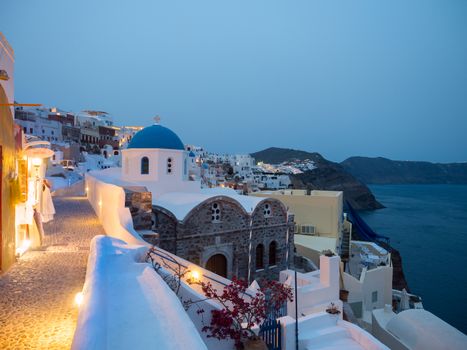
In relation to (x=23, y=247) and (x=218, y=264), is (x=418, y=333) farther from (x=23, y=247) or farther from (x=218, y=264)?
Result: (x=23, y=247)

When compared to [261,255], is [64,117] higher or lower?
higher

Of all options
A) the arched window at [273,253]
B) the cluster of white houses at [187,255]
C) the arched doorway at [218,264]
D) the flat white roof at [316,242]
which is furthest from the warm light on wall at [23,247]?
the flat white roof at [316,242]

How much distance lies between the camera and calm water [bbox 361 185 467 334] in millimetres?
20219

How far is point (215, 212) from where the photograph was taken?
11.3m

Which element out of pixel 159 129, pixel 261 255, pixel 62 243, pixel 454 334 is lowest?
pixel 454 334

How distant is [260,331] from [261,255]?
26.2 ft

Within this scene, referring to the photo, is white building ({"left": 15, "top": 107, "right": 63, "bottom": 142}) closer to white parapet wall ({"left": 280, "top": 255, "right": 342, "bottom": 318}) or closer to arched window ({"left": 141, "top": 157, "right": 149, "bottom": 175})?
arched window ({"left": 141, "top": 157, "right": 149, "bottom": 175})

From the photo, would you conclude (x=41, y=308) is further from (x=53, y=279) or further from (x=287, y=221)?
(x=287, y=221)

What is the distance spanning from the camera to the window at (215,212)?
11242mm

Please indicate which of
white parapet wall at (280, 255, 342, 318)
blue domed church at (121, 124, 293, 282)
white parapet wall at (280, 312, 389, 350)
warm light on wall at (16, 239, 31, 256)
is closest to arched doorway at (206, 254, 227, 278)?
blue domed church at (121, 124, 293, 282)

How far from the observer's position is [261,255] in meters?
12.6

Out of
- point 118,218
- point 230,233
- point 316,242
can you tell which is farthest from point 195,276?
point 316,242

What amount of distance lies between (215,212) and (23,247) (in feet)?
20.9

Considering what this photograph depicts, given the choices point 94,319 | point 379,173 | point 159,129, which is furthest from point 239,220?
point 379,173
